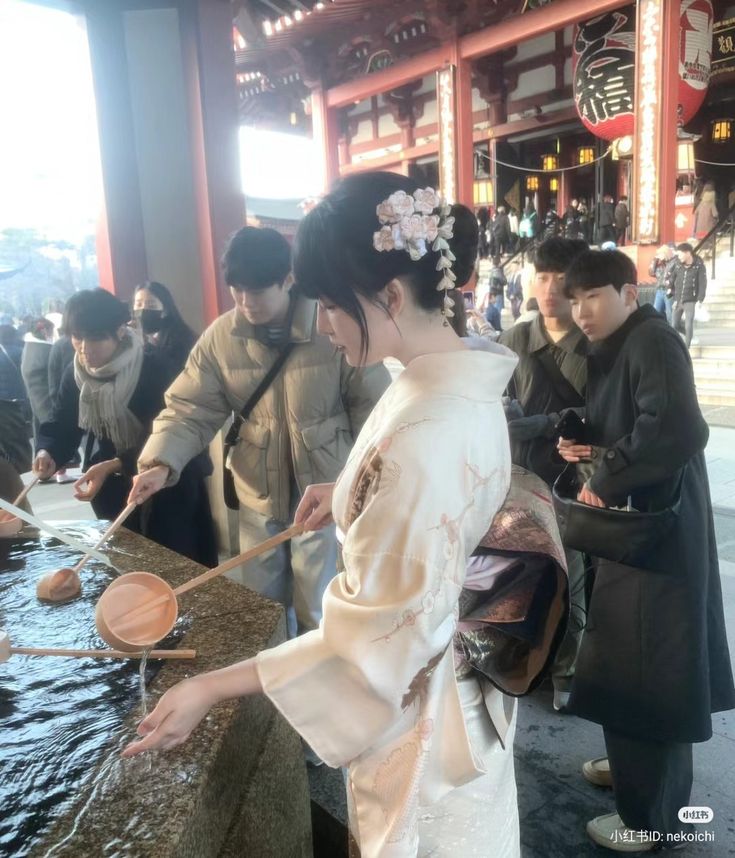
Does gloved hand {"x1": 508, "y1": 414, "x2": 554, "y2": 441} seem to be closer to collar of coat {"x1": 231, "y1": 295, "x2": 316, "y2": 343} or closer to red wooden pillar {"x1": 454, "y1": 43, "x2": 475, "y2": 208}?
collar of coat {"x1": 231, "y1": 295, "x2": 316, "y2": 343}

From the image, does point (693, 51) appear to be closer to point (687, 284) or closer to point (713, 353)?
point (687, 284)

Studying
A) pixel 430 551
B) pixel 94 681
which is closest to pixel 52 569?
pixel 94 681

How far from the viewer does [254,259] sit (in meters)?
2.20

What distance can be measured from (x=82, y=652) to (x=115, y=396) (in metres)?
1.68

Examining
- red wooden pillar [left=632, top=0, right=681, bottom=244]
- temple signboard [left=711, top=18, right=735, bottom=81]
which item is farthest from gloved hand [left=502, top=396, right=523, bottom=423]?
temple signboard [left=711, top=18, right=735, bottom=81]

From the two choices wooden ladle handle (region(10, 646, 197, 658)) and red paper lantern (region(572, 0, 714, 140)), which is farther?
red paper lantern (region(572, 0, 714, 140))

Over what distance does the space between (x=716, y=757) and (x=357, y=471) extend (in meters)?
2.09

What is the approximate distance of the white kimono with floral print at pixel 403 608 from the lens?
0.96m

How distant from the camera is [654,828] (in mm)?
1915

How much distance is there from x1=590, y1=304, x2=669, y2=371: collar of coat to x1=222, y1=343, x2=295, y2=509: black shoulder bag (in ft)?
3.55

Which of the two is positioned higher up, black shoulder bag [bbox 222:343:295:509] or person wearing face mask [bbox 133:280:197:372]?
person wearing face mask [bbox 133:280:197:372]

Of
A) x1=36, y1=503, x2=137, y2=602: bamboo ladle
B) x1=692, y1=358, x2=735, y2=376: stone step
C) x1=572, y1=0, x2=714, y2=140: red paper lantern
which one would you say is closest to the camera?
x1=36, y1=503, x2=137, y2=602: bamboo ladle

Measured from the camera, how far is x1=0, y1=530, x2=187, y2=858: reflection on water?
3.60ft

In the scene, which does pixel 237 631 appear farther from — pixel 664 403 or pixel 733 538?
pixel 733 538
